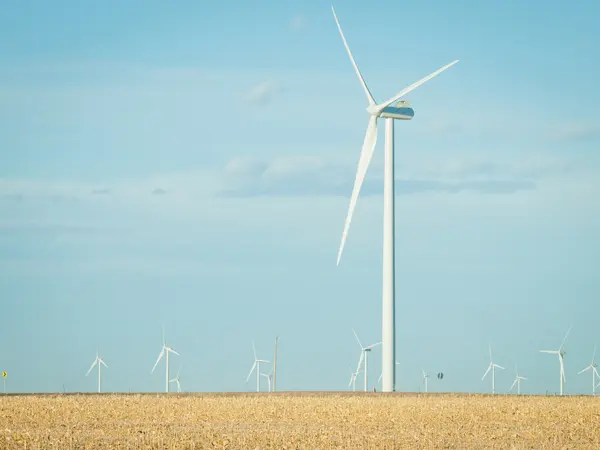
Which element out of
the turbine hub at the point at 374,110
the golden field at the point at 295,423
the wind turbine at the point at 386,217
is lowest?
the golden field at the point at 295,423

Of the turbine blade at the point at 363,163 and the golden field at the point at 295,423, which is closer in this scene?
the golden field at the point at 295,423

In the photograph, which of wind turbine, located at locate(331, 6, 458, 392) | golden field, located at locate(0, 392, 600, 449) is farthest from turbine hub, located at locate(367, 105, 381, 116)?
golden field, located at locate(0, 392, 600, 449)

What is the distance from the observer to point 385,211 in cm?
8794

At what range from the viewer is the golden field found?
144 ft

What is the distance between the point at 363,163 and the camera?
86.1m

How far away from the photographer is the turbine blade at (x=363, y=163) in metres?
84.1

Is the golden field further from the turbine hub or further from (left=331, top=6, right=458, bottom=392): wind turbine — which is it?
the turbine hub

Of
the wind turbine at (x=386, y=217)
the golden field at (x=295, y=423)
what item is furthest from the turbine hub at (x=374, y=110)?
the golden field at (x=295, y=423)

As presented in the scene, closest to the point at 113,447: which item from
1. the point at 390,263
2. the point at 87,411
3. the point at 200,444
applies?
the point at 200,444

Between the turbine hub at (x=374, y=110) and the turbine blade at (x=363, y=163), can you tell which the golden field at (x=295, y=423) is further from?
the turbine hub at (x=374, y=110)

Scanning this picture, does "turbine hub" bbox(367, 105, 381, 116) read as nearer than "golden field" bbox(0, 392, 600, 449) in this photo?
No

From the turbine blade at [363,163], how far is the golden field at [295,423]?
576 inches

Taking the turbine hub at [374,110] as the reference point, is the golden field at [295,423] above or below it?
below

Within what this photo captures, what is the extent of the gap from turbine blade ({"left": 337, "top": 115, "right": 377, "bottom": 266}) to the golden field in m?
14.6
